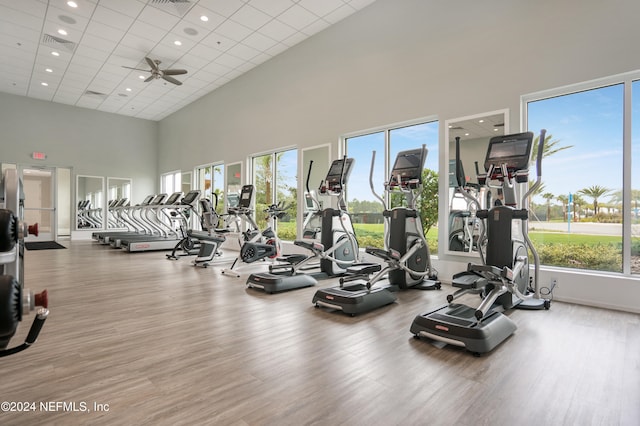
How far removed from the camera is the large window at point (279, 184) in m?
8.06

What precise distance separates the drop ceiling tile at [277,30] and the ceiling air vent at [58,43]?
4275 mm

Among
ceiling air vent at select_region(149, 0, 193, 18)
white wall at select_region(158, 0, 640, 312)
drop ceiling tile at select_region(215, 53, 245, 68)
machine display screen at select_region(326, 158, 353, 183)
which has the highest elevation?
drop ceiling tile at select_region(215, 53, 245, 68)

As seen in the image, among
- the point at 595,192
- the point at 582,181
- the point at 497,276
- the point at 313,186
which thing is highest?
the point at 313,186

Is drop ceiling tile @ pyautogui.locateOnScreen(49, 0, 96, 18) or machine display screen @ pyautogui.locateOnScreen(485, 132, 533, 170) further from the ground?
drop ceiling tile @ pyautogui.locateOnScreen(49, 0, 96, 18)

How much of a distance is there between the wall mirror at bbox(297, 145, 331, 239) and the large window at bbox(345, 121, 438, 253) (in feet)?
1.70

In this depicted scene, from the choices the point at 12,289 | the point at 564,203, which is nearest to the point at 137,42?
the point at 12,289

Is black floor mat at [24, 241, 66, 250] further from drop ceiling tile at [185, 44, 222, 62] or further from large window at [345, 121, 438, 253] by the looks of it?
large window at [345, 121, 438, 253]

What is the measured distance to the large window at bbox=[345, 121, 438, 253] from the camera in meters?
5.64

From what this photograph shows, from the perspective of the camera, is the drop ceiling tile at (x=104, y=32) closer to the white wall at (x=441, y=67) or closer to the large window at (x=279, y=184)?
the white wall at (x=441, y=67)

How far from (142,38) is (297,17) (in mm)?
3392

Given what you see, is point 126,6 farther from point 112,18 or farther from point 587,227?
point 587,227

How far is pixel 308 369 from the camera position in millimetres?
2264

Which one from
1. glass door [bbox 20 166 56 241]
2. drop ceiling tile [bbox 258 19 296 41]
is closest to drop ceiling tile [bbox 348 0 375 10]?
drop ceiling tile [bbox 258 19 296 41]

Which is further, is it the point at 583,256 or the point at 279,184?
the point at 279,184
